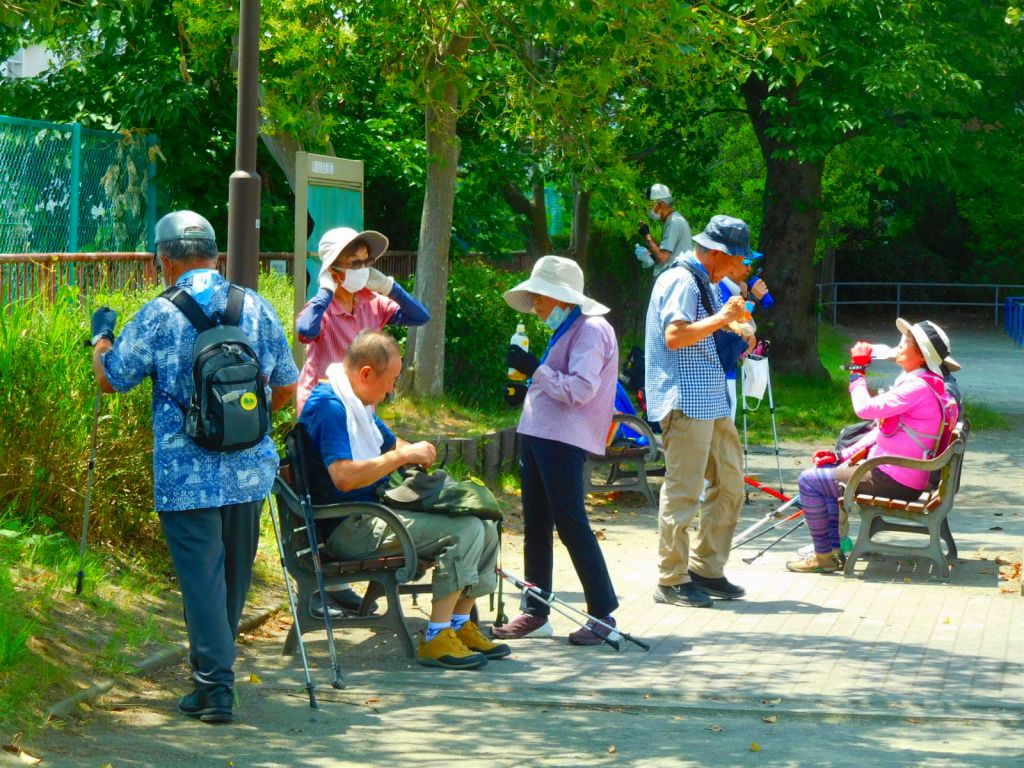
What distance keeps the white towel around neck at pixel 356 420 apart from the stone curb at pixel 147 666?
46.5 inches

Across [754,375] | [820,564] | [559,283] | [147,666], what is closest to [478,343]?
[754,375]

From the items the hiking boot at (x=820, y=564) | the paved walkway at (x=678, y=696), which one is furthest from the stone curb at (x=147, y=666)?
the hiking boot at (x=820, y=564)

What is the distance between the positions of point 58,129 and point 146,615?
23.7 feet

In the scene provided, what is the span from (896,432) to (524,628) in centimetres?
283

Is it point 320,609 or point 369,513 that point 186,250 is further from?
point 320,609

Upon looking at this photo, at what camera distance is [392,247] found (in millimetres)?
20344

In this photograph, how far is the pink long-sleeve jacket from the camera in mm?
8609

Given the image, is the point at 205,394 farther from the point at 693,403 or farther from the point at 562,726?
the point at 693,403

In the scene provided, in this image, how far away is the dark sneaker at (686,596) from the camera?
796 cm

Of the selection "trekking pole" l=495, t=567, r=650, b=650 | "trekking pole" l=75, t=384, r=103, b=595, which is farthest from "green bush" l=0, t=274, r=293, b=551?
"trekking pole" l=495, t=567, r=650, b=650

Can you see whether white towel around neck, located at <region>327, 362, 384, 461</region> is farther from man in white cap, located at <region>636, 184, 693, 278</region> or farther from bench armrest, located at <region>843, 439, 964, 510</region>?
man in white cap, located at <region>636, 184, 693, 278</region>

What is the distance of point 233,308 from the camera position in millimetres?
5707

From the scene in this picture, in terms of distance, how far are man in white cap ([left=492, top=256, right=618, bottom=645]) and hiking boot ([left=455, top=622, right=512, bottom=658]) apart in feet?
1.29

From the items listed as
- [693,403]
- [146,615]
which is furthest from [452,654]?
[693,403]
